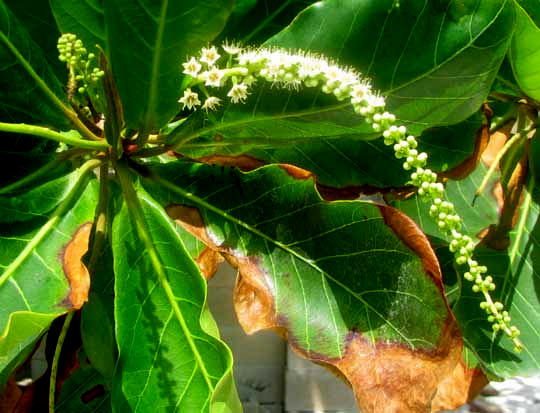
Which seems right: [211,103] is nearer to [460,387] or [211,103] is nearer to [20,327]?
[20,327]

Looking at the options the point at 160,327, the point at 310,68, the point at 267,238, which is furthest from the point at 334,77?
the point at 160,327

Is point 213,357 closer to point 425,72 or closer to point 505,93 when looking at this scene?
point 425,72

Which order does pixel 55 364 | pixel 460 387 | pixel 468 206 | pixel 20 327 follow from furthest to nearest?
pixel 468 206 < pixel 460 387 < pixel 55 364 < pixel 20 327

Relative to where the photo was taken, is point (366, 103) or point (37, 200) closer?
point (366, 103)

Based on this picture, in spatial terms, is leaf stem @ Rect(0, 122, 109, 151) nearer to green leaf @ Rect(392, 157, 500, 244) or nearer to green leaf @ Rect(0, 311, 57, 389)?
green leaf @ Rect(0, 311, 57, 389)

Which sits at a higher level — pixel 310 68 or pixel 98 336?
pixel 310 68

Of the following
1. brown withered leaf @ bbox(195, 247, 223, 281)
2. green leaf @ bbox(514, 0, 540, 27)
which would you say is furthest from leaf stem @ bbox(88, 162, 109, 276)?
green leaf @ bbox(514, 0, 540, 27)

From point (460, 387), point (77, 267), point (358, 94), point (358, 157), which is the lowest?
point (460, 387)

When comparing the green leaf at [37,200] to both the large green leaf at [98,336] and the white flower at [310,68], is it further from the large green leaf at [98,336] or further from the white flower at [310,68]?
the white flower at [310,68]
